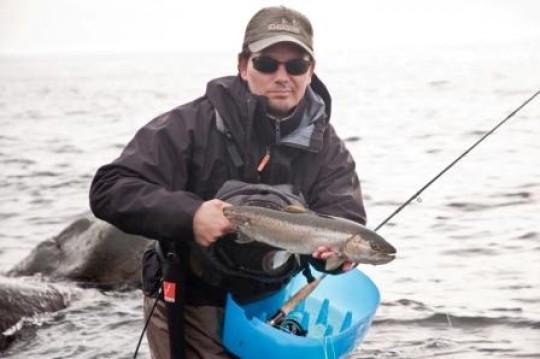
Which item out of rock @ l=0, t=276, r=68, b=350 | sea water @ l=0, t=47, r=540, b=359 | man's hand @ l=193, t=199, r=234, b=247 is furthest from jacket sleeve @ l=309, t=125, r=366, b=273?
rock @ l=0, t=276, r=68, b=350

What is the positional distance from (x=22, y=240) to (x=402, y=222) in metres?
5.30

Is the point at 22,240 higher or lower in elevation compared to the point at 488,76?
higher

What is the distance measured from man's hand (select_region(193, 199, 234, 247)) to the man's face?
2.67ft

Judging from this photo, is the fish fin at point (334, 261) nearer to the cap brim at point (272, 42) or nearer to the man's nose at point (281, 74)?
the man's nose at point (281, 74)

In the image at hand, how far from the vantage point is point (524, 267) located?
33.5 feet

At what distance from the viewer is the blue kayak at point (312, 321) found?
4746 mm

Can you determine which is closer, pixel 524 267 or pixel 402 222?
pixel 524 267

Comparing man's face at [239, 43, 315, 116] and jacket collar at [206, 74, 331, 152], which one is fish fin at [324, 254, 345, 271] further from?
man's face at [239, 43, 315, 116]

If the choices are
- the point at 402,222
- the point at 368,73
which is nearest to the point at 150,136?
the point at 402,222

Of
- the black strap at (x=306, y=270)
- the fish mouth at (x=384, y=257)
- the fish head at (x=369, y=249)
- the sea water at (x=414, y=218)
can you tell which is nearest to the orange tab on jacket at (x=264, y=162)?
the black strap at (x=306, y=270)

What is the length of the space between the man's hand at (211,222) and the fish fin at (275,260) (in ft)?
1.46

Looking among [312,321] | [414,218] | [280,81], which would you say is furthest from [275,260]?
[414,218]

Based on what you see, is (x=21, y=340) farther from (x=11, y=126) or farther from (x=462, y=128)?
(x=11, y=126)

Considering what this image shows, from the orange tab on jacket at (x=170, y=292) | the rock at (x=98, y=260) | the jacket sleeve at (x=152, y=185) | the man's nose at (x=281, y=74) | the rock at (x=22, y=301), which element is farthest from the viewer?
the rock at (x=98, y=260)
